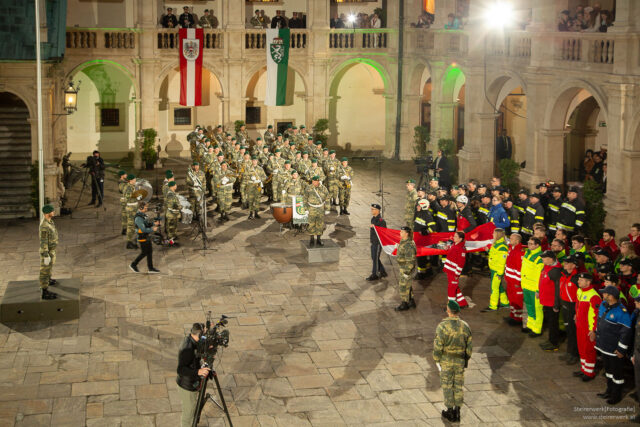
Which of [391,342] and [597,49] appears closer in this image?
[391,342]

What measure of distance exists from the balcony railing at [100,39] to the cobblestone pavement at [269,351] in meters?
13.1

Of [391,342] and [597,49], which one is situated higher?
[597,49]

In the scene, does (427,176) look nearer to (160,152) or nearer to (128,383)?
(160,152)

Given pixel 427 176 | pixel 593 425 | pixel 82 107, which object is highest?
pixel 82 107

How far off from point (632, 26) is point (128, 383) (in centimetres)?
1435

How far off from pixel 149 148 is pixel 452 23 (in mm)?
12439

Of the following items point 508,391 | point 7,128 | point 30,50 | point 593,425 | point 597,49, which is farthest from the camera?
point 7,128

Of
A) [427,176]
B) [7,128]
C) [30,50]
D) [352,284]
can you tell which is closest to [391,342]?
[352,284]

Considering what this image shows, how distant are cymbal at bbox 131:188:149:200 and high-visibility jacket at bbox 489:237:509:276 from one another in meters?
10.2

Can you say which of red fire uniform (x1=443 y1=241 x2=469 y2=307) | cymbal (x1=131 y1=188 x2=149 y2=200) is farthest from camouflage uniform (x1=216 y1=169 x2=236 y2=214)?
red fire uniform (x1=443 y1=241 x2=469 y2=307)

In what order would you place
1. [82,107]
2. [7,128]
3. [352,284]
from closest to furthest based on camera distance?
1. [352,284]
2. [7,128]
3. [82,107]

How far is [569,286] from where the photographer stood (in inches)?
603

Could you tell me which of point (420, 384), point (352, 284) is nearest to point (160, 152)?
point (352, 284)

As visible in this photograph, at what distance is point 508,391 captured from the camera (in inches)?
568
